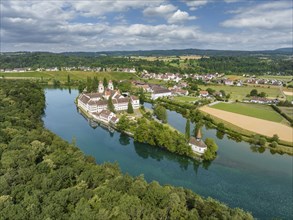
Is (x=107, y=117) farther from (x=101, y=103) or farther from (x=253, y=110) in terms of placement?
(x=253, y=110)

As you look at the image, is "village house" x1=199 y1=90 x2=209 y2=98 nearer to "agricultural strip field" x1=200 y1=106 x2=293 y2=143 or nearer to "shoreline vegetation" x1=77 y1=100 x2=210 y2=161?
"agricultural strip field" x1=200 y1=106 x2=293 y2=143

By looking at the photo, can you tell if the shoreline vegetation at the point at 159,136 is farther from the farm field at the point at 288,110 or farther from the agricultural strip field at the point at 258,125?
the farm field at the point at 288,110

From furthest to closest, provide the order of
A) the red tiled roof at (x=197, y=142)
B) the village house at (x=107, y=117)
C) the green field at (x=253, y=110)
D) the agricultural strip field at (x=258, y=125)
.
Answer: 1. the green field at (x=253, y=110)
2. the village house at (x=107, y=117)
3. the agricultural strip field at (x=258, y=125)
4. the red tiled roof at (x=197, y=142)

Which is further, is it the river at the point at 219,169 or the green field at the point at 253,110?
the green field at the point at 253,110

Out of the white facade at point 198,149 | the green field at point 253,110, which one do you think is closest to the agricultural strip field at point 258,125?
the green field at point 253,110

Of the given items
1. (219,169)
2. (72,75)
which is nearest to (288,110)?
(219,169)

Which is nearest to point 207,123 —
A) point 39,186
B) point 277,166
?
point 277,166

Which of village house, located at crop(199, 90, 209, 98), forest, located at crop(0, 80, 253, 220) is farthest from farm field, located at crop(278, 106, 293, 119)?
forest, located at crop(0, 80, 253, 220)
